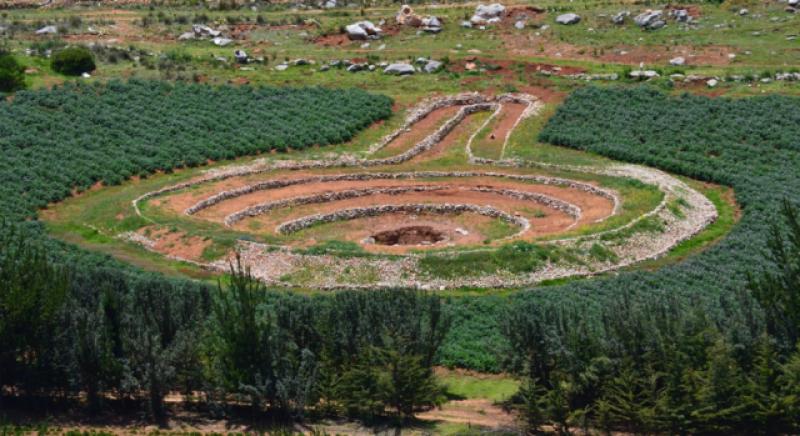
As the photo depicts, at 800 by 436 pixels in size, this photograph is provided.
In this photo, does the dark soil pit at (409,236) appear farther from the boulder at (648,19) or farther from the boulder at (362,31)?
the boulder at (648,19)

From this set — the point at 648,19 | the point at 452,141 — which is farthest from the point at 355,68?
the point at 648,19

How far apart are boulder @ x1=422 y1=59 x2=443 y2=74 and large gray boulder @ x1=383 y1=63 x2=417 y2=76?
100 centimetres

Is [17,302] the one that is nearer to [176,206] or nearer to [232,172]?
[176,206]

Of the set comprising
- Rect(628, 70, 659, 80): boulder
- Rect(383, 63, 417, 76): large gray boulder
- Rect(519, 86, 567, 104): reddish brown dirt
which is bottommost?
Rect(519, 86, 567, 104): reddish brown dirt

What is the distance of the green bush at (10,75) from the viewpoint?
3187 inches

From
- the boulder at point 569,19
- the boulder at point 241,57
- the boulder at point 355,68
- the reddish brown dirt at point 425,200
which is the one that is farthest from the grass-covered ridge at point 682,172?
the boulder at point 241,57

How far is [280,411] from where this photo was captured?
40.8 meters

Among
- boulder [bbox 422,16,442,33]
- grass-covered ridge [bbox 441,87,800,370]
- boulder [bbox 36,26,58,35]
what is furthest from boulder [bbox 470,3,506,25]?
boulder [bbox 36,26,58,35]

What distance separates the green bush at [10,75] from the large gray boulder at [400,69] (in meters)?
26.7

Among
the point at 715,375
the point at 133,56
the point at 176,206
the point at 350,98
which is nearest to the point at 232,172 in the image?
the point at 176,206

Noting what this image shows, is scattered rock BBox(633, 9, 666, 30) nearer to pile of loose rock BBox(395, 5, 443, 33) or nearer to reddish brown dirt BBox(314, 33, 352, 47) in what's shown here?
pile of loose rock BBox(395, 5, 443, 33)

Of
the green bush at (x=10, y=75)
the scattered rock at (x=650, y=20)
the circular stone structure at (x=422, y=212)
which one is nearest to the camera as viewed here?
the circular stone structure at (x=422, y=212)

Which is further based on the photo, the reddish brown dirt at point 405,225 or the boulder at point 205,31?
the boulder at point 205,31

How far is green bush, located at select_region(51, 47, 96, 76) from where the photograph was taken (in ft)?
283
